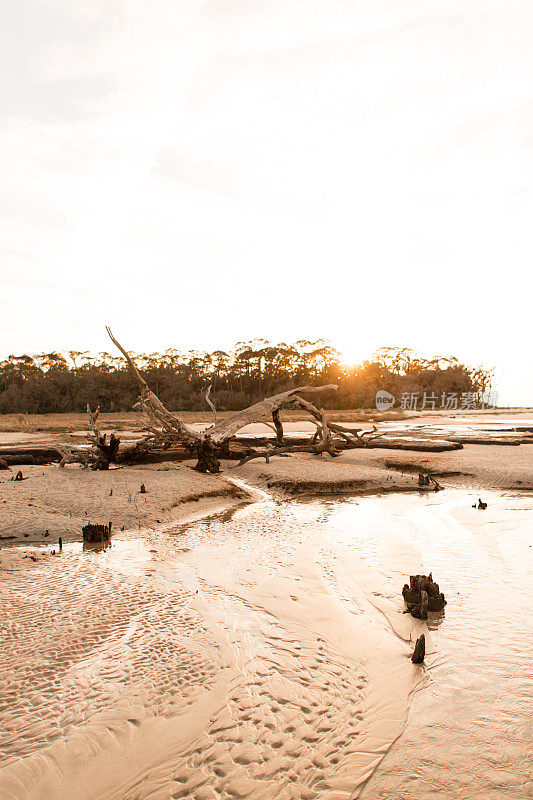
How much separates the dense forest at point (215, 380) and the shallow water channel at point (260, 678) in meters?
50.8

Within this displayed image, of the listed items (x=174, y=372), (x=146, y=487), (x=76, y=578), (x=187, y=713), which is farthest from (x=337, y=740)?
(x=174, y=372)

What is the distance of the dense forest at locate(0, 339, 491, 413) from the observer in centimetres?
6253

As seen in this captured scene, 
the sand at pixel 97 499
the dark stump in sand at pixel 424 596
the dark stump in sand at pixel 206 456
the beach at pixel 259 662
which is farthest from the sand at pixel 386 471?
the dark stump in sand at pixel 424 596

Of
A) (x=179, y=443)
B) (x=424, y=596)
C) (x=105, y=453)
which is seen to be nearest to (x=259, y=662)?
(x=424, y=596)

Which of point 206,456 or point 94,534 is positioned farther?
point 206,456

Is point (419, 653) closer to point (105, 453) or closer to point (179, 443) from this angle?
point (179, 443)

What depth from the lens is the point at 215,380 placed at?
230 feet

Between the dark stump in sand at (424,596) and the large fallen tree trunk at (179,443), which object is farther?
the large fallen tree trunk at (179,443)

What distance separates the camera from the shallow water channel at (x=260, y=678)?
2262 millimetres

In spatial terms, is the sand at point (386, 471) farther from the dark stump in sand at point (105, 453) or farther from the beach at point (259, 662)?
the beach at point (259, 662)

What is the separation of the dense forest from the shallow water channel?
50.8 m

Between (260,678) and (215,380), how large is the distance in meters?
67.8

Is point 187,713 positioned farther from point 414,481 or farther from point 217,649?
point 414,481

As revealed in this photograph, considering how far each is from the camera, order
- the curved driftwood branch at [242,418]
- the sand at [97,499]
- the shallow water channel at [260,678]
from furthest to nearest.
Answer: the curved driftwood branch at [242,418], the sand at [97,499], the shallow water channel at [260,678]
